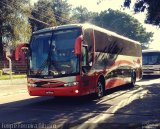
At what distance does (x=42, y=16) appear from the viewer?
2990 inches

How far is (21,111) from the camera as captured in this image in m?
11.9

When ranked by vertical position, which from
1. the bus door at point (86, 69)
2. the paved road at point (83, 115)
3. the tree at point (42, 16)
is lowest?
the paved road at point (83, 115)

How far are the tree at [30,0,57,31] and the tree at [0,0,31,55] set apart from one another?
1970cm

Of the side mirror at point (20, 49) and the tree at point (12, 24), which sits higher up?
the tree at point (12, 24)

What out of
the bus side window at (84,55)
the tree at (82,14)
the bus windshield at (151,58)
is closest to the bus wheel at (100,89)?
the bus side window at (84,55)

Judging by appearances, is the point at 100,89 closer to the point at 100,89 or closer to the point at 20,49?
the point at 100,89

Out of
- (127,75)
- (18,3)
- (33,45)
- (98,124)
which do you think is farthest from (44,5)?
(98,124)

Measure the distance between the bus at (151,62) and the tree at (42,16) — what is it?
137 ft

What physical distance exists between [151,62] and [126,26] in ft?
258

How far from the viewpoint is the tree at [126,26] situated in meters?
112

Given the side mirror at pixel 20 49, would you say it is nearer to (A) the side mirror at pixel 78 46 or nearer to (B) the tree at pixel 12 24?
(A) the side mirror at pixel 78 46

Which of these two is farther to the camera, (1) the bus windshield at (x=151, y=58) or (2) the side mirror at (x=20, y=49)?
(1) the bus windshield at (x=151, y=58)

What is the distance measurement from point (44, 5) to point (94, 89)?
64495 mm

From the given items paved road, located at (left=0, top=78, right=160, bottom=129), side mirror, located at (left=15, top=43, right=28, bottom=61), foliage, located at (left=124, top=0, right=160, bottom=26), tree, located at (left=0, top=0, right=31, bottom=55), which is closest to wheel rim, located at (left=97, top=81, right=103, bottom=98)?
paved road, located at (left=0, top=78, right=160, bottom=129)
